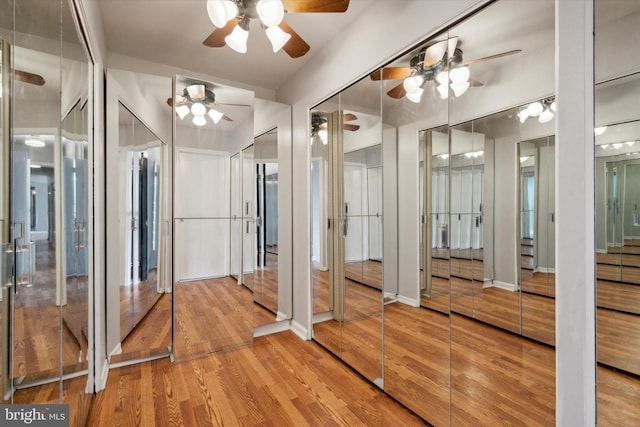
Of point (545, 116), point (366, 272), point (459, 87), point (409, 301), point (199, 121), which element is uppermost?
point (199, 121)

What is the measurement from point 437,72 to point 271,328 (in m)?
2.81

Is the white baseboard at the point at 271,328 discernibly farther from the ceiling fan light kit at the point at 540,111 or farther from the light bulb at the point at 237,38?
the ceiling fan light kit at the point at 540,111

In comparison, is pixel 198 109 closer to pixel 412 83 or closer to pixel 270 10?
pixel 270 10

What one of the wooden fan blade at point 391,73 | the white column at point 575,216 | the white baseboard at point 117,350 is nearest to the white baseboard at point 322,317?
the white baseboard at point 117,350

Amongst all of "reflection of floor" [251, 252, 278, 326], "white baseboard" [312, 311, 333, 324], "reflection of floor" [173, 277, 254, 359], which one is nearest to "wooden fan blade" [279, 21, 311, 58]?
"reflection of floor" [251, 252, 278, 326]

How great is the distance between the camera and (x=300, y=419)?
1.85m

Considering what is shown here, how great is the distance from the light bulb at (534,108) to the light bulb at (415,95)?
2.09ft

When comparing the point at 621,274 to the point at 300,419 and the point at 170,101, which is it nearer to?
the point at 300,419

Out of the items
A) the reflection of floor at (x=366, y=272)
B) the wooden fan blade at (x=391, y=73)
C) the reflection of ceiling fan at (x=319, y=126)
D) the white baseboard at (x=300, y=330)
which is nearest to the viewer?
the wooden fan blade at (x=391, y=73)

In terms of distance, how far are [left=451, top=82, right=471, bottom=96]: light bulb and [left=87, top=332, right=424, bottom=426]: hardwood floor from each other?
1939 mm

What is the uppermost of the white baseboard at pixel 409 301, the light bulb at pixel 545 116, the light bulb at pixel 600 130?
the light bulb at pixel 545 116

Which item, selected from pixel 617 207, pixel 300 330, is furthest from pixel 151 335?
pixel 617 207

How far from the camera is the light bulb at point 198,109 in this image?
2.68 meters

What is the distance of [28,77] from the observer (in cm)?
93
